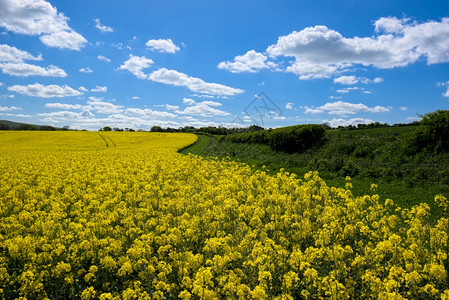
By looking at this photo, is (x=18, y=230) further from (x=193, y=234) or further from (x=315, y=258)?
(x=315, y=258)

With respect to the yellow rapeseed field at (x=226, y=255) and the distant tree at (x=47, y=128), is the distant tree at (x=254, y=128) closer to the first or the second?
the yellow rapeseed field at (x=226, y=255)

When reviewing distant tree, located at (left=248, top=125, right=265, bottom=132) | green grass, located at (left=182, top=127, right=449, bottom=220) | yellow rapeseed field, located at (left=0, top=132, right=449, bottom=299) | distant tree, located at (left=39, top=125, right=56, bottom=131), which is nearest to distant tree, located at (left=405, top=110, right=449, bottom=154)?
green grass, located at (left=182, top=127, right=449, bottom=220)

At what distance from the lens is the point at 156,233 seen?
7832 millimetres

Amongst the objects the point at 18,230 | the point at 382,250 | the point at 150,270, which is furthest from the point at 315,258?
the point at 18,230

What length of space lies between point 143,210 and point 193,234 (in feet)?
7.74

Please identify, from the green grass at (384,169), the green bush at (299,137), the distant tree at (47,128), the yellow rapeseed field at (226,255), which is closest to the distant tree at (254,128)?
the green bush at (299,137)

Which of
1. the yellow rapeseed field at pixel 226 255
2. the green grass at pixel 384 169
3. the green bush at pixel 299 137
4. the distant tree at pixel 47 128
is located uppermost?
the distant tree at pixel 47 128

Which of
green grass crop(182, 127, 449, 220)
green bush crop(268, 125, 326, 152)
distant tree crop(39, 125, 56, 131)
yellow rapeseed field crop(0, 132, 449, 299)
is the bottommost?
yellow rapeseed field crop(0, 132, 449, 299)

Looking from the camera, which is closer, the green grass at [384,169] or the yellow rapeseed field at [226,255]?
the yellow rapeseed field at [226,255]

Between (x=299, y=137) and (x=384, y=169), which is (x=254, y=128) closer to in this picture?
(x=299, y=137)

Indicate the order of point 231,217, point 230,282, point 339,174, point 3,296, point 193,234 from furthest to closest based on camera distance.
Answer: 1. point 339,174
2. point 231,217
3. point 193,234
4. point 3,296
5. point 230,282

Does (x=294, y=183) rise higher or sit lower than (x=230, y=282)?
higher

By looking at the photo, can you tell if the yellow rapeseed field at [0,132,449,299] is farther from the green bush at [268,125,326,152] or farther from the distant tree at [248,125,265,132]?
the distant tree at [248,125,265,132]

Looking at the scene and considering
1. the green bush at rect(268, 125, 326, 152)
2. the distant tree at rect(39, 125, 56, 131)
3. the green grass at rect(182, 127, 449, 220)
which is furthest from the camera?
the distant tree at rect(39, 125, 56, 131)
